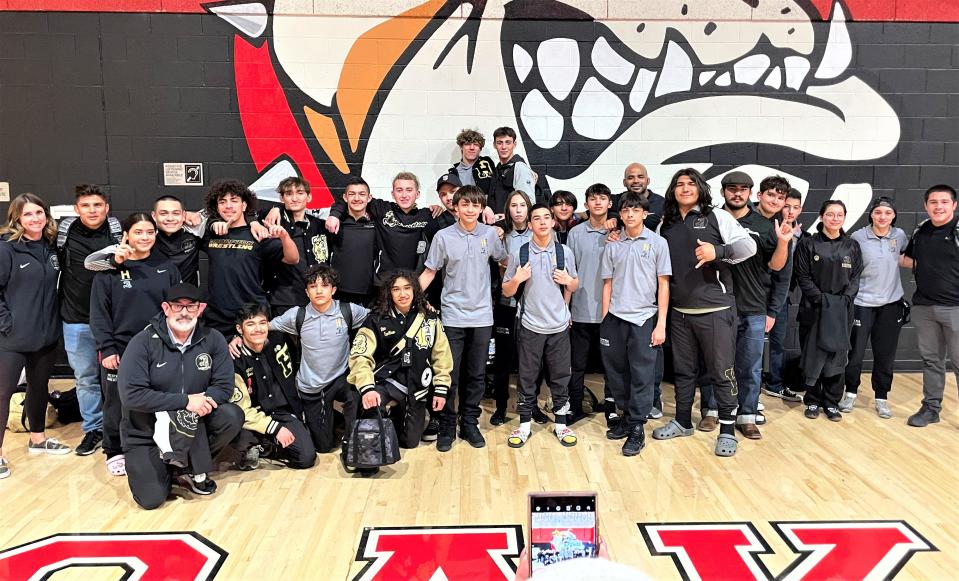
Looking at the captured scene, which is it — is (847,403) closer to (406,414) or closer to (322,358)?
(406,414)

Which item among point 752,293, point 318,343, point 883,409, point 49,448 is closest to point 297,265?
point 318,343

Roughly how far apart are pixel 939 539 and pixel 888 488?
577mm

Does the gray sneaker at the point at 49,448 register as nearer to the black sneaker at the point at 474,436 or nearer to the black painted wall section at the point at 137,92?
the black painted wall section at the point at 137,92

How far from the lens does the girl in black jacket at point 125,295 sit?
3.86 metres

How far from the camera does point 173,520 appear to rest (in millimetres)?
3307

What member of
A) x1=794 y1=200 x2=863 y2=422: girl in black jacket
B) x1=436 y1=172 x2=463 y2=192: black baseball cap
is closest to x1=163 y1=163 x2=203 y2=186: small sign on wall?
x1=436 y1=172 x2=463 y2=192: black baseball cap

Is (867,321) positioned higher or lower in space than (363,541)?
higher

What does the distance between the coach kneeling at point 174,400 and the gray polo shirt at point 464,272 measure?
4.45ft

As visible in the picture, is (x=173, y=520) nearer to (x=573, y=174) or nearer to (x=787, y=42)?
(x=573, y=174)

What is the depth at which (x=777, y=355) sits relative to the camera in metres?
5.32

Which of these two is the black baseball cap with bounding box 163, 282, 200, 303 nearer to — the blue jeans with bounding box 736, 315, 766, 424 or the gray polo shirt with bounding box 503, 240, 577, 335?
the gray polo shirt with bounding box 503, 240, 577, 335

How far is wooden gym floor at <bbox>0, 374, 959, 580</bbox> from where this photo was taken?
3.04 m

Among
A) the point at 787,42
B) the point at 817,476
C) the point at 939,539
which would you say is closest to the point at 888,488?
the point at 817,476

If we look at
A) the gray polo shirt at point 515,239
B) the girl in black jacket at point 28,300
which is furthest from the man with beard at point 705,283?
the girl in black jacket at point 28,300
